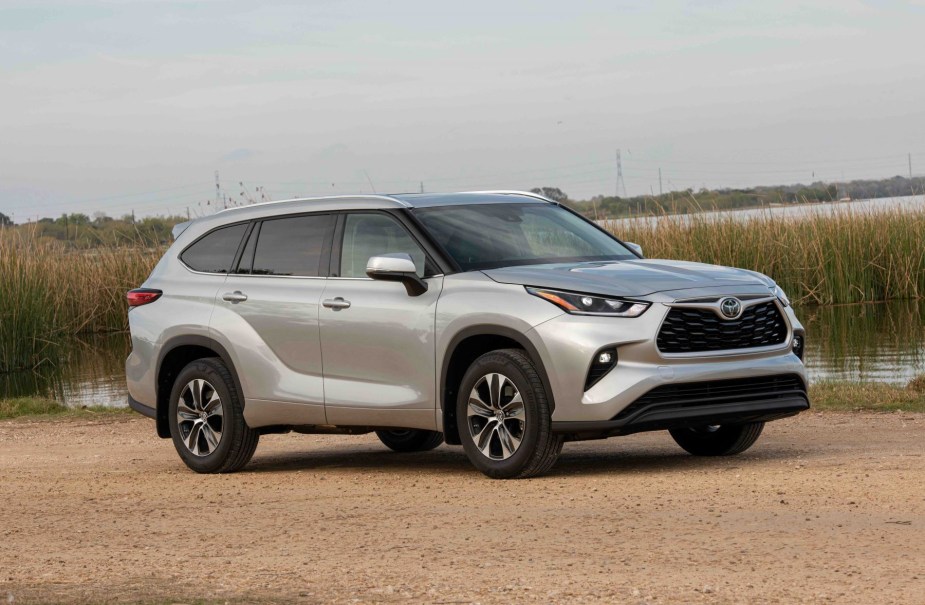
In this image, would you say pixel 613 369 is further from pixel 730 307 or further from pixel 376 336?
pixel 376 336

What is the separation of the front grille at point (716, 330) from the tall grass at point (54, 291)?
18368 mm

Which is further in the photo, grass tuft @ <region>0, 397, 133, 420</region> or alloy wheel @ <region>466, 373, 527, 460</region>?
grass tuft @ <region>0, 397, 133, 420</region>

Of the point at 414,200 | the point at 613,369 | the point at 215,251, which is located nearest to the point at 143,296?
the point at 215,251

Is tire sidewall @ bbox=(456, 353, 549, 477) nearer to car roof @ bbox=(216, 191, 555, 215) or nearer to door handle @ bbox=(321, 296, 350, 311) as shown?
door handle @ bbox=(321, 296, 350, 311)

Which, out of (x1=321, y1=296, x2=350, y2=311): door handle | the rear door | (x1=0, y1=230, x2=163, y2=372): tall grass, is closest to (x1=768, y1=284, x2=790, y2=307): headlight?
(x1=321, y1=296, x2=350, y2=311): door handle

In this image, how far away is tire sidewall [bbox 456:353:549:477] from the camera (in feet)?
28.0

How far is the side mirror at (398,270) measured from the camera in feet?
29.5

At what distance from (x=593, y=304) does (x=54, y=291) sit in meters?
20.4

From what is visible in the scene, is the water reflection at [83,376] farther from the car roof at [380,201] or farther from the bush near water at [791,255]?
the car roof at [380,201]

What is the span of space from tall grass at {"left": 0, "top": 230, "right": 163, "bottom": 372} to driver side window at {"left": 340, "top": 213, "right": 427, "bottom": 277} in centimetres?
1632

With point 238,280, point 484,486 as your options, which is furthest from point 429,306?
point 238,280

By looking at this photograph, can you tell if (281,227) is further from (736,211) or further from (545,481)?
(736,211)

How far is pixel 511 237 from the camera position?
9516mm

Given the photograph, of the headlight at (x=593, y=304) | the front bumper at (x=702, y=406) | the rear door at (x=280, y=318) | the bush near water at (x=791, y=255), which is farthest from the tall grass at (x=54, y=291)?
the front bumper at (x=702, y=406)
